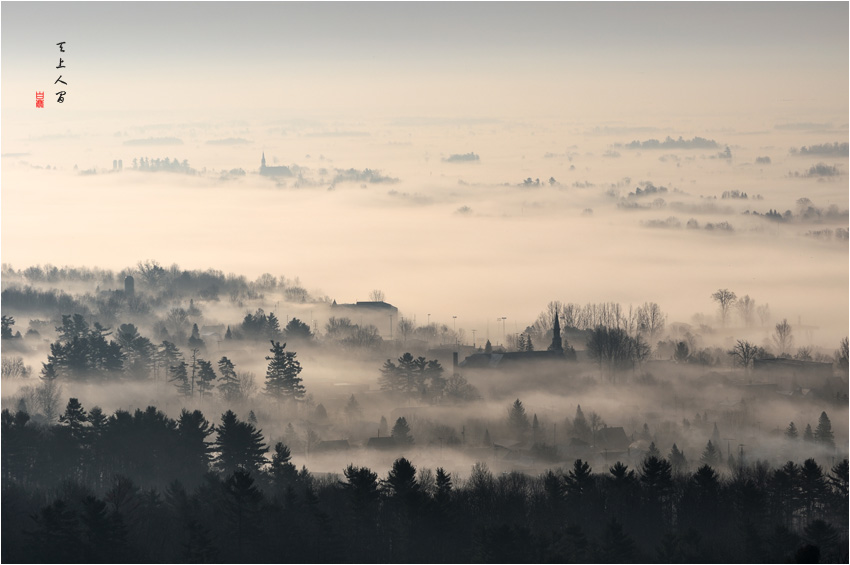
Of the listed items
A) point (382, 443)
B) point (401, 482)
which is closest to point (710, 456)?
point (382, 443)

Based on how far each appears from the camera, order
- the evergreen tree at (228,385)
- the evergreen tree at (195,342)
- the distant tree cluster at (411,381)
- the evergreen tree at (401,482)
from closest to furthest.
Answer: the evergreen tree at (401,482), the evergreen tree at (228,385), the distant tree cluster at (411,381), the evergreen tree at (195,342)

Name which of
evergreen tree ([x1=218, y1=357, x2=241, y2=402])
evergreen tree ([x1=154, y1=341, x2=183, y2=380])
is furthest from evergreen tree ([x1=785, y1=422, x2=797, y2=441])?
evergreen tree ([x1=154, y1=341, x2=183, y2=380])

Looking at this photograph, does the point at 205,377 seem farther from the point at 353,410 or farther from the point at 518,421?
the point at 518,421

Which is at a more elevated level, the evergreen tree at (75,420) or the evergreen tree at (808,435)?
the evergreen tree at (75,420)

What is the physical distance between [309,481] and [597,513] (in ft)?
55.1

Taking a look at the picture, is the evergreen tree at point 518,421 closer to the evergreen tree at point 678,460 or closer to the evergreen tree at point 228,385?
the evergreen tree at point 678,460

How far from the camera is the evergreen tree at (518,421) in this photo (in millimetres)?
147500

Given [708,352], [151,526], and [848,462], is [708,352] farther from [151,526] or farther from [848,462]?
[151,526]

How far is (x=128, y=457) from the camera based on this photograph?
9925 cm

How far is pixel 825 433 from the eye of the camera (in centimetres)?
14162

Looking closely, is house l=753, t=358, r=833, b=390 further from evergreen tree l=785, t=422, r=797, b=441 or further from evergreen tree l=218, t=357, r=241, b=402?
evergreen tree l=218, t=357, r=241, b=402

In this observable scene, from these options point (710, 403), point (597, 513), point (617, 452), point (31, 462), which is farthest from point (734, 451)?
point (31, 462)

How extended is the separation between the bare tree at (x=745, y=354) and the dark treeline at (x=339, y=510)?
270 ft

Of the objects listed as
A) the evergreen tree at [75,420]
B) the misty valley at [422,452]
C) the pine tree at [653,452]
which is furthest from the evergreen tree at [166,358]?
the evergreen tree at [75,420]
